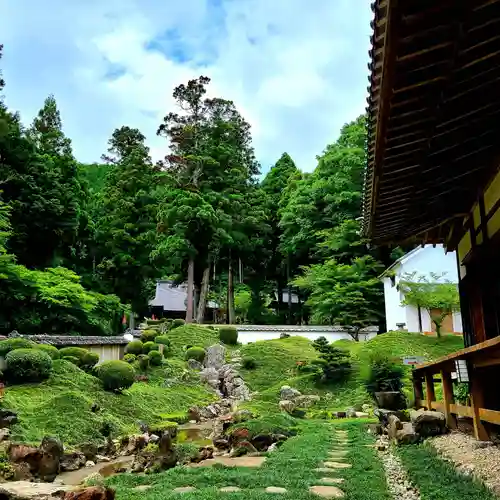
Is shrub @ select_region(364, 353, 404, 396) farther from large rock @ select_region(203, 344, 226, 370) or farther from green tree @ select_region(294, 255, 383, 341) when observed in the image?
large rock @ select_region(203, 344, 226, 370)

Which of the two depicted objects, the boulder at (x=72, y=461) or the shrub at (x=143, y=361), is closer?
Result: the boulder at (x=72, y=461)

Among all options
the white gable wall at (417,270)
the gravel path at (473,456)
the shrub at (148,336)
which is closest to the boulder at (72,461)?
the gravel path at (473,456)

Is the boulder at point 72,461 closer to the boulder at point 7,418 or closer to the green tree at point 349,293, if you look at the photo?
the boulder at point 7,418

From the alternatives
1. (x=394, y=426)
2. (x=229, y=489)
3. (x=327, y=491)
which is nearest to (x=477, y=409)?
(x=327, y=491)

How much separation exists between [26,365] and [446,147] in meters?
12.1

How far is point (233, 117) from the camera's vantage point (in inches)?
1387

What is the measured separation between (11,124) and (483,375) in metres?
24.4

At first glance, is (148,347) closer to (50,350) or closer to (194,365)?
(194,365)

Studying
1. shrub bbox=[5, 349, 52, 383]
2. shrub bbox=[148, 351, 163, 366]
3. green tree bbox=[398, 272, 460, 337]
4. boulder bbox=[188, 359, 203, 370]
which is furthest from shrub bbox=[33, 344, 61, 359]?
green tree bbox=[398, 272, 460, 337]

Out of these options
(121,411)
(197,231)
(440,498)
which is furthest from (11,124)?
(440,498)

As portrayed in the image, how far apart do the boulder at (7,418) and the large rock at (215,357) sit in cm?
1190

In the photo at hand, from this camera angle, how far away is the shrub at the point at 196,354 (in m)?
21.9

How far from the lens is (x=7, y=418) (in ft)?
33.2

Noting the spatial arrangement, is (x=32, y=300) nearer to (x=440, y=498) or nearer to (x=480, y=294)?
(x=480, y=294)
